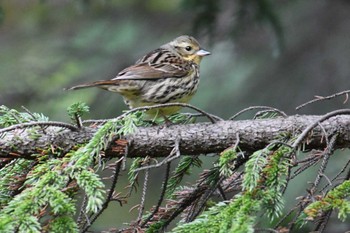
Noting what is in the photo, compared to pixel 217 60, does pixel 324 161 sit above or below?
below

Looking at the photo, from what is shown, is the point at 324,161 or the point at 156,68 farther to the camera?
the point at 156,68

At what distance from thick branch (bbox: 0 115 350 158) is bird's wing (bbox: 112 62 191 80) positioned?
1.24 metres

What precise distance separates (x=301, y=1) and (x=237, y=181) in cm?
394

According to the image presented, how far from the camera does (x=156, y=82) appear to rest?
4742mm

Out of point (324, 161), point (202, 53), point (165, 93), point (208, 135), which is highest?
point (202, 53)

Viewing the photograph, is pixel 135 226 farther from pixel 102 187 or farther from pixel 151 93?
pixel 151 93

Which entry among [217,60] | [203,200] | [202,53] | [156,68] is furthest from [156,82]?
[217,60]

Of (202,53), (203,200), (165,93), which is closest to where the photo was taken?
(203,200)

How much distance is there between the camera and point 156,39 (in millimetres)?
7641

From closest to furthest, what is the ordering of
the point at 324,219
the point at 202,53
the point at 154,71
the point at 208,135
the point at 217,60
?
the point at 324,219, the point at 208,135, the point at 154,71, the point at 202,53, the point at 217,60

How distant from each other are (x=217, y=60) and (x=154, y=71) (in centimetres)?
281

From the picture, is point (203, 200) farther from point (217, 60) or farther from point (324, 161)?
point (217, 60)

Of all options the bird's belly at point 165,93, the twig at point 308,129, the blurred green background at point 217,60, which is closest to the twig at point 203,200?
the twig at point 308,129

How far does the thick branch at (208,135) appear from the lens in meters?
3.21
